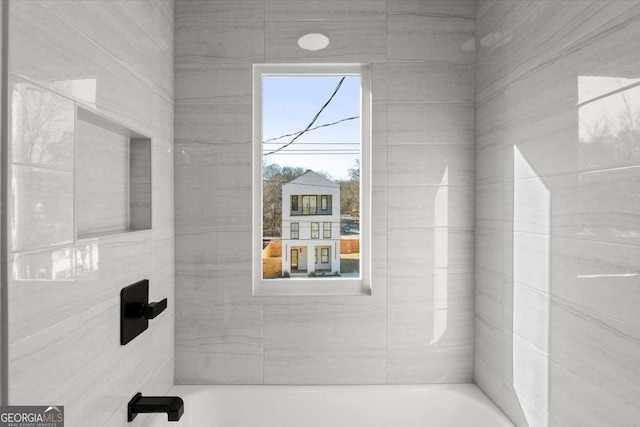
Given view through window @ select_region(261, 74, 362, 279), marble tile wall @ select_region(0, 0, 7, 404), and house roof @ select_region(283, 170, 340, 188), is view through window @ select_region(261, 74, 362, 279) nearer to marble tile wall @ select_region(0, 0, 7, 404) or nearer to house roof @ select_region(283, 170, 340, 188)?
house roof @ select_region(283, 170, 340, 188)

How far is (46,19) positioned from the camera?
39.6 inches

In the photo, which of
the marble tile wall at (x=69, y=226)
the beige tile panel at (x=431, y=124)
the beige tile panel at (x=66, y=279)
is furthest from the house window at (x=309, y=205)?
the beige tile panel at (x=66, y=279)

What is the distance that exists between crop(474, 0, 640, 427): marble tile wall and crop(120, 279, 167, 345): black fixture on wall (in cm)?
135

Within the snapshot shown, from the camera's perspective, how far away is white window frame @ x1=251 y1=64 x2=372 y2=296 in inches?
82.1

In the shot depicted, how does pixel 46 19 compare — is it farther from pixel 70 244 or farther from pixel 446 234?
pixel 446 234

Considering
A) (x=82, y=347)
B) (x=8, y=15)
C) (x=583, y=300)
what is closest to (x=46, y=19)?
(x=8, y=15)

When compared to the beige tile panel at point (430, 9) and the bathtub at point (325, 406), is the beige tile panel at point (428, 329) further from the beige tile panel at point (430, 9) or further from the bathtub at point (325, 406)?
the beige tile panel at point (430, 9)

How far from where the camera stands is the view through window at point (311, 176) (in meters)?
2.12

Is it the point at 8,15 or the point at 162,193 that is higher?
the point at 8,15

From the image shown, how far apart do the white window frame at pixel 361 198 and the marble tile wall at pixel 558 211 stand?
53cm

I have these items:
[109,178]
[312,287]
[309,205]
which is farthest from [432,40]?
[109,178]

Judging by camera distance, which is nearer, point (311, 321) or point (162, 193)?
point (162, 193)

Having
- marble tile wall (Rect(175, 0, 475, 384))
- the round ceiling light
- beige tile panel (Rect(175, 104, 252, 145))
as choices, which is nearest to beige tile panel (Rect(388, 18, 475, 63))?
marble tile wall (Rect(175, 0, 475, 384))

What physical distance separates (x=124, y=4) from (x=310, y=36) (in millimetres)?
857
